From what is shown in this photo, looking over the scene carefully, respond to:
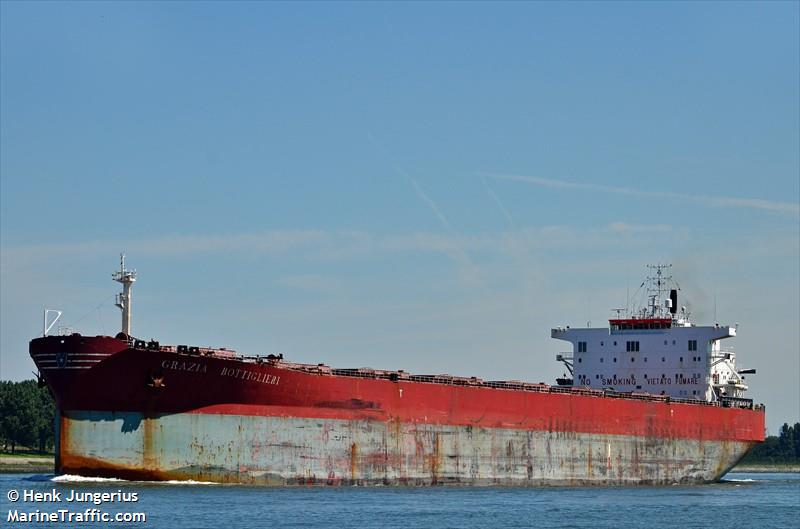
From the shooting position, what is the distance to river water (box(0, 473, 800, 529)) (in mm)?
30516

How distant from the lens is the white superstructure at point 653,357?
55469mm

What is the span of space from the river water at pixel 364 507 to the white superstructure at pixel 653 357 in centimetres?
1223

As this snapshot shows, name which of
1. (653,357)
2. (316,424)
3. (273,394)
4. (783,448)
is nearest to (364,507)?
(273,394)

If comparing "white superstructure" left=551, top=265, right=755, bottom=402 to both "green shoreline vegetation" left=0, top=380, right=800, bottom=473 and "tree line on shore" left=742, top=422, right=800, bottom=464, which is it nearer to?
"green shoreline vegetation" left=0, top=380, right=800, bottom=473

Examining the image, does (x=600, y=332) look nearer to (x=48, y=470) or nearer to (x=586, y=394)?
(x=586, y=394)

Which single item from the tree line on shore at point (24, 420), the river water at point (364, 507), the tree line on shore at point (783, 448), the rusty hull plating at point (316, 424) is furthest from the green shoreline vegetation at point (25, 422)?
the tree line on shore at point (783, 448)

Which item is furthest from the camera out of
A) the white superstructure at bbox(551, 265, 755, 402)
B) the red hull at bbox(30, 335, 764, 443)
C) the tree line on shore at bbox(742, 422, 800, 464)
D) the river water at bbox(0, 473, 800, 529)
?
the tree line on shore at bbox(742, 422, 800, 464)

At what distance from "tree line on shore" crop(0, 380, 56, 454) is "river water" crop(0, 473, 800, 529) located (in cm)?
2853

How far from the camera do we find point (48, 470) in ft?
187

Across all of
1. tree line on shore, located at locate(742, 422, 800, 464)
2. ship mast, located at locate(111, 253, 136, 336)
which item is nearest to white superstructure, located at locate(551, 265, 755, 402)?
ship mast, located at locate(111, 253, 136, 336)

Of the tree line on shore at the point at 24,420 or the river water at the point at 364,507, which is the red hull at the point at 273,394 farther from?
the tree line on shore at the point at 24,420

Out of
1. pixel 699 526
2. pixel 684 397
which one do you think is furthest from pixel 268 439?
pixel 684 397

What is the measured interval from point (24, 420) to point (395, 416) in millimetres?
34971

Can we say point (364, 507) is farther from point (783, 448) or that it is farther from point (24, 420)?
point (783, 448)
